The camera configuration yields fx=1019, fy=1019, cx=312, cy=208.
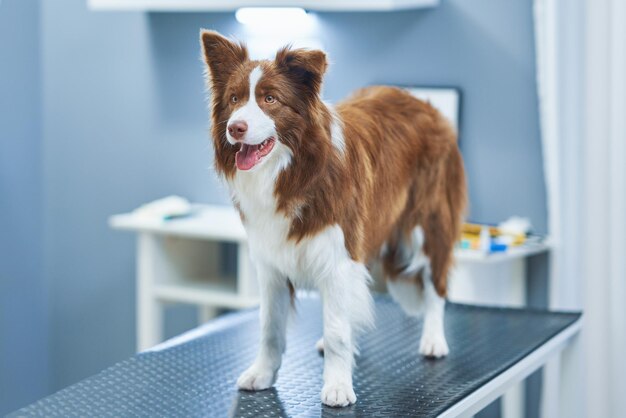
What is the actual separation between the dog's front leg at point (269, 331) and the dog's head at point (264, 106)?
0.28 metres

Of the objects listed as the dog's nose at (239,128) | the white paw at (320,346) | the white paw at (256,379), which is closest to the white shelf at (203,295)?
the white paw at (320,346)

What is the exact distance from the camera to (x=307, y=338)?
7.88ft

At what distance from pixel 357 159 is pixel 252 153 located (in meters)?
0.26

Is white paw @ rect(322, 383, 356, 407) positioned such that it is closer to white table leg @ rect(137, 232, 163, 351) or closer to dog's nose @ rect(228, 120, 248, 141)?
dog's nose @ rect(228, 120, 248, 141)

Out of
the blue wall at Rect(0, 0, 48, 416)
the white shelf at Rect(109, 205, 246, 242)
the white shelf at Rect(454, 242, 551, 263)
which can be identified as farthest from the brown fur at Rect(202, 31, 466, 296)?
the blue wall at Rect(0, 0, 48, 416)

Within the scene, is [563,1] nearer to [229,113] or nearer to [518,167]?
[518,167]

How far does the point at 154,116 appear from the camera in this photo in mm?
3896

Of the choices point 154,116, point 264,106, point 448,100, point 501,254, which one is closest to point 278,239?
point 264,106

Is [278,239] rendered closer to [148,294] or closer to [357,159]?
[357,159]

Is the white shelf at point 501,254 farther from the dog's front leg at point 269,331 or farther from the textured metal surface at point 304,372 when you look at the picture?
the dog's front leg at point 269,331

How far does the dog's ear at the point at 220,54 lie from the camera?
176 centimetres

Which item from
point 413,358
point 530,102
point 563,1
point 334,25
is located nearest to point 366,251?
point 413,358

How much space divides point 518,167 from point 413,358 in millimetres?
1162

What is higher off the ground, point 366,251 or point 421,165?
point 421,165
